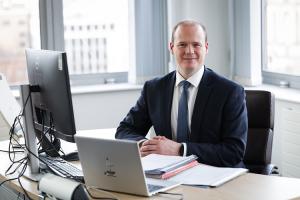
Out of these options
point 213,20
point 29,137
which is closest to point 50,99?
point 29,137

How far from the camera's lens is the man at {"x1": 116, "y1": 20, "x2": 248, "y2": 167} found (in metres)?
2.83

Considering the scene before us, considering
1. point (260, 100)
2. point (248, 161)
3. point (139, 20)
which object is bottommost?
point (248, 161)

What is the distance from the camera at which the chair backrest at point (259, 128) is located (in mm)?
3156

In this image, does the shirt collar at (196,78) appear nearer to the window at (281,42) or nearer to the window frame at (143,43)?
Result: the window at (281,42)

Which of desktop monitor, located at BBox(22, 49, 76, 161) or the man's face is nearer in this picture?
desktop monitor, located at BBox(22, 49, 76, 161)

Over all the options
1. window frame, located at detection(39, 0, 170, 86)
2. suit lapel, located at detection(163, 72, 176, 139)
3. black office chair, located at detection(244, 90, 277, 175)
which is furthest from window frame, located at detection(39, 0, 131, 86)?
black office chair, located at detection(244, 90, 277, 175)

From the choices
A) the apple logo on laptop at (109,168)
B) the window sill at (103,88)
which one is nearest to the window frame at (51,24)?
the window sill at (103,88)

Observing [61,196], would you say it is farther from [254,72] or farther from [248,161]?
[254,72]

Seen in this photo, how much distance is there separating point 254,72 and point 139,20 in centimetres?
111

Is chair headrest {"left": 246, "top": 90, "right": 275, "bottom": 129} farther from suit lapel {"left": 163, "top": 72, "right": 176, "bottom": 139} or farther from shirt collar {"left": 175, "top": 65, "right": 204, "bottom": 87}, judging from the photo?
suit lapel {"left": 163, "top": 72, "right": 176, "bottom": 139}

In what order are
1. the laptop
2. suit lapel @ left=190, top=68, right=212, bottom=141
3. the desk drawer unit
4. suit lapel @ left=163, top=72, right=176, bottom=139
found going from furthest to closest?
the desk drawer unit, suit lapel @ left=163, top=72, right=176, bottom=139, suit lapel @ left=190, top=68, right=212, bottom=141, the laptop

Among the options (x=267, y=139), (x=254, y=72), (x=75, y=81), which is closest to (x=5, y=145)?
(x=267, y=139)

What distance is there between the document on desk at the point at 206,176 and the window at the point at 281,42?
2.39 meters

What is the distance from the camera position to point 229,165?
2.87 meters
